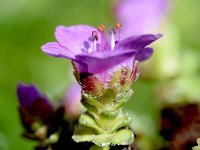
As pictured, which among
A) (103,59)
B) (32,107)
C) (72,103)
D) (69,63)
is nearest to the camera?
(103,59)

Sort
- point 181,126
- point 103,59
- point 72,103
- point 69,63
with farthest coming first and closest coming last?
point 69,63, point 72,103, point 181,126, point 103,59

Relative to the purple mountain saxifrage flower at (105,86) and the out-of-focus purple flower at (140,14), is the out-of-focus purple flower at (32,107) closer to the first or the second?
the purple mountain saxifrage flower at (105,86)

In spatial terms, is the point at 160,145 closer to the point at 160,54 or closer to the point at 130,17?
the point at 160,54

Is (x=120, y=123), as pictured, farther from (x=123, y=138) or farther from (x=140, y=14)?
(x=140, y=14)

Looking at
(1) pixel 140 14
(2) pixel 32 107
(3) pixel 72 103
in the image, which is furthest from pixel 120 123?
(1) pixel 140 14

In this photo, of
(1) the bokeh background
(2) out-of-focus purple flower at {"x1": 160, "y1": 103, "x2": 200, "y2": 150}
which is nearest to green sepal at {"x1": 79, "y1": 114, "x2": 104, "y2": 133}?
(2) out-of-focus purple flower at {"x1": 160, "y1": 103, "x2": 200, "y2": 150}

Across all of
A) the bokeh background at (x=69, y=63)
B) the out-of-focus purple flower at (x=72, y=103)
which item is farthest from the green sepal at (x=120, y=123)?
the out-of-focus purple flower at (x=72, y=103)
